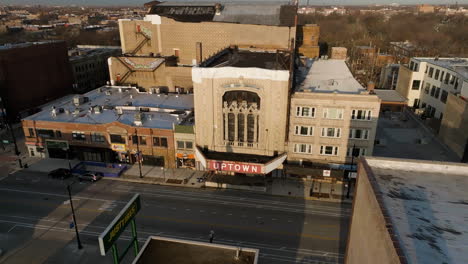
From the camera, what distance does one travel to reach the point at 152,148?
50562 mm

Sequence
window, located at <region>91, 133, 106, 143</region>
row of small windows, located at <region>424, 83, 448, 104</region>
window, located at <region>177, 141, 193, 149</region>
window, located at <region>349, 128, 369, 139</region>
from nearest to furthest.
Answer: window, located at <region>349, 128, 369, 139</region> → window, located at <region>177, 141, 193, 149</region> → window, located at <region>91, 133, 106, 143</region> → row of small windows, located at <region>424, 83, 448, 104</region>

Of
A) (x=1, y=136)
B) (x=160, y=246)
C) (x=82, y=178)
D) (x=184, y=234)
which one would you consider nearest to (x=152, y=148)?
(x=82, y=178)

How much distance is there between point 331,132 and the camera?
44.0 m

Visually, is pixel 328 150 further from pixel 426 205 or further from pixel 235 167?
pixel 426 205

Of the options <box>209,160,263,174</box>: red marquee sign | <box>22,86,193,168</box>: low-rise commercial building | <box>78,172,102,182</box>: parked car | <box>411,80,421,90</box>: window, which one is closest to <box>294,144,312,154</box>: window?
<box>209,160,263,174</box>: red marquee sign

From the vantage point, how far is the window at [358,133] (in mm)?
43197

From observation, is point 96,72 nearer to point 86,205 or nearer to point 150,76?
point 150,76

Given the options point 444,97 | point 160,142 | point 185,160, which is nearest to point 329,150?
point 185,160

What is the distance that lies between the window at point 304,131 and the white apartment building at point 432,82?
2965cm

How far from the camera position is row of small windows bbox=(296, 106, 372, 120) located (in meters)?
42.4

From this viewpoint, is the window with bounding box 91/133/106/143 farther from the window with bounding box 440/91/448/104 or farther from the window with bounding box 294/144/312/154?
the window with bounding box 440/91/448/104

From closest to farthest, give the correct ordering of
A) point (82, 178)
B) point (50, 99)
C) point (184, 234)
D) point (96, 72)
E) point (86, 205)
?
1. point (184, 234)
2. point (86, 205)
3. point (82, 178)
4. point (50, 99)
5. point (96, 72)

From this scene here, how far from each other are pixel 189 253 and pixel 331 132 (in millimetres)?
29154

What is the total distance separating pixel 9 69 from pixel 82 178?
35.9 m
